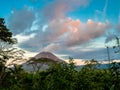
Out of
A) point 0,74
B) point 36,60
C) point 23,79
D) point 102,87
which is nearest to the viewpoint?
point 102,87

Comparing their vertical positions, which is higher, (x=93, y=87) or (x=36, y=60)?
(x=36, y=60)

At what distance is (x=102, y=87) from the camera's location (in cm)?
1944

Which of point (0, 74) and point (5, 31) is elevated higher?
point (5, 31)

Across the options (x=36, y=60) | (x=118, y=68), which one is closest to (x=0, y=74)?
(x=36, y=60)

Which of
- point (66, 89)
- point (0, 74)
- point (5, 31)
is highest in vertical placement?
point (5, 31)

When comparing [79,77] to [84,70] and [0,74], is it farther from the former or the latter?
[0,74]

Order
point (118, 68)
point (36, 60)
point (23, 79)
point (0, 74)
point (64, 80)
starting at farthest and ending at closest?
1. point (36, 60)
2. point (0, 74)
3. point (23, 79)
4. point (64, 80)
5. point (118, 68)

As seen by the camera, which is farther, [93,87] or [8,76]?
[8,76]

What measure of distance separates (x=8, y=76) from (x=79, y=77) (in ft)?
142

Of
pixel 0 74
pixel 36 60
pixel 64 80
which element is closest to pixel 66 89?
pixel 64 80

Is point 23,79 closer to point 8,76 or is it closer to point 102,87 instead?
point 8,76

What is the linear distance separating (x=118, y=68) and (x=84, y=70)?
639 centimetres

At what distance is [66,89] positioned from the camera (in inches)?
736

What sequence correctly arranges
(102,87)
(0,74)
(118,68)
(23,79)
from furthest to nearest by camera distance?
(0,74)
(23,79)
(102,87)
(118,68)
